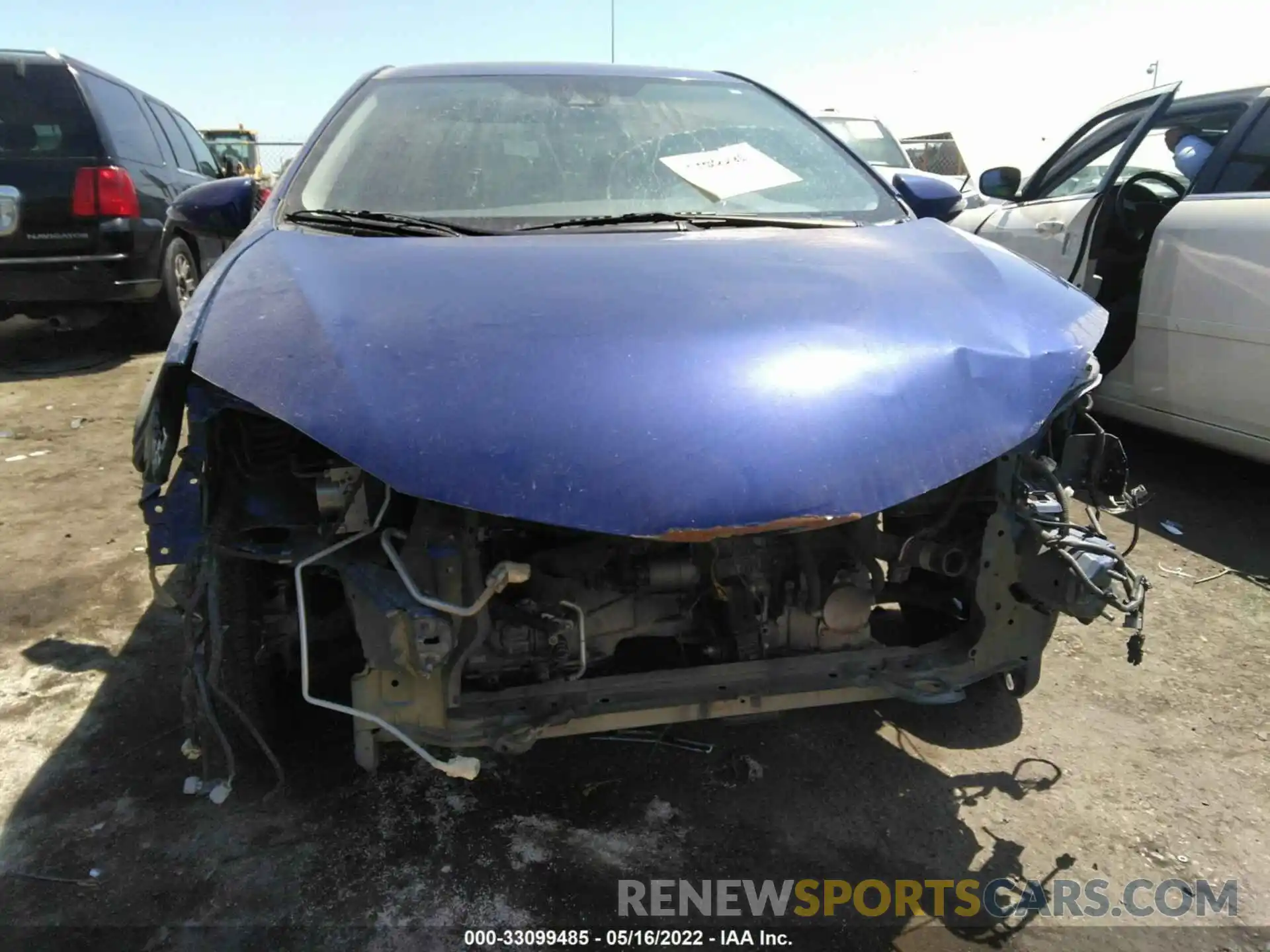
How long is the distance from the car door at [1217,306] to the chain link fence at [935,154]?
10102 millimetres

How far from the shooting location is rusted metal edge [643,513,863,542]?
1451mm

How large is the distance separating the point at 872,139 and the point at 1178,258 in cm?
583

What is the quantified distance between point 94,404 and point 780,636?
506cm

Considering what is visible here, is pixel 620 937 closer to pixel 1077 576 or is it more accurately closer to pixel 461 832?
pixel 461 832

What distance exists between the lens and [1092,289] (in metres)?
4.13

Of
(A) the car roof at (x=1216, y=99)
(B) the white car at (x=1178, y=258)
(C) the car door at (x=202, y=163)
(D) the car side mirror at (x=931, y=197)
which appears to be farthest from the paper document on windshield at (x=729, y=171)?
(C) the car door at (x=202, y=163)

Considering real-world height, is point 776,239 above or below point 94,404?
above

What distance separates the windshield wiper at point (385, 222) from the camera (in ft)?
7.09

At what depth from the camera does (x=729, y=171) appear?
2613mm

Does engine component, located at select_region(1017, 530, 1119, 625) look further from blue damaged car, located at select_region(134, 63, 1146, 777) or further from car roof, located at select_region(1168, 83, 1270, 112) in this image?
car roof, located at select_region(1168, 83, 1270, 112)

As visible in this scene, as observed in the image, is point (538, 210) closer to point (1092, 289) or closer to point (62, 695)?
point (62, 695)

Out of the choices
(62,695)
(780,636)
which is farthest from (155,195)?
(780,636)

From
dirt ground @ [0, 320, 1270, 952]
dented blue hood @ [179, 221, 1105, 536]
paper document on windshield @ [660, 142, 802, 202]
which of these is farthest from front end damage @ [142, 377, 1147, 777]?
paper document on windshield @ [660, 142, 802, 202]

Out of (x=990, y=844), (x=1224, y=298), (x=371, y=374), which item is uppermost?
(x=371, y=374)
